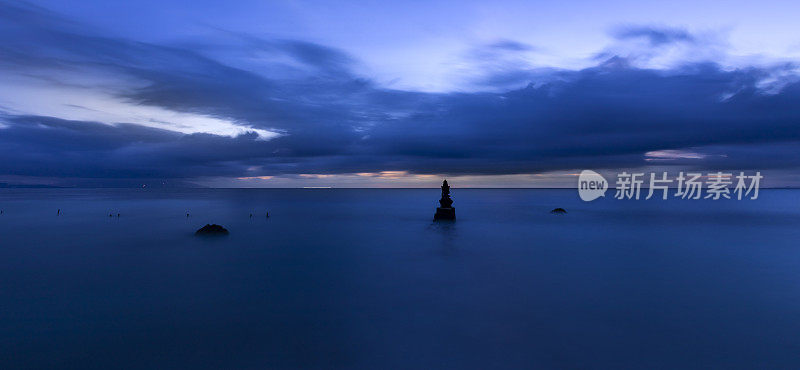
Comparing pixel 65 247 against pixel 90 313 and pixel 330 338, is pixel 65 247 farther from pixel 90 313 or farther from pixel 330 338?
pixel 330 338

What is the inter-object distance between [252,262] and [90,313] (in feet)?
49.7

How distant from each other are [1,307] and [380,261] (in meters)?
26.7

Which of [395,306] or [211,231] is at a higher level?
[211,231]

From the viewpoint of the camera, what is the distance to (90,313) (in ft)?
67.9

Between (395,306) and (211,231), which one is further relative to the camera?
(211,231)

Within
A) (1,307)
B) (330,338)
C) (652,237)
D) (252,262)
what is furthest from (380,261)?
(652,237)

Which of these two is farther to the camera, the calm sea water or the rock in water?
the rock in water

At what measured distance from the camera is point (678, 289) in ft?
84.9

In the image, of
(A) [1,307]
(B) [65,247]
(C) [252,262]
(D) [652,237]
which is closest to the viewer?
(A) [1,307]

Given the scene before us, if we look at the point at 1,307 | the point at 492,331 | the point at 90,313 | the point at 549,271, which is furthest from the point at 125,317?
the point at 549,271

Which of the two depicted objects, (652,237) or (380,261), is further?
(652,237)

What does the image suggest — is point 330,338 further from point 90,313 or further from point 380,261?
point 380,261

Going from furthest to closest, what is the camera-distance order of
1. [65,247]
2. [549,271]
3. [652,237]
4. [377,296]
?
[652,237], [65,247], [549,271], [377,296]

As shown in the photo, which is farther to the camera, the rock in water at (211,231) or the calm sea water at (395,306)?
the rock in water at (211,231)
